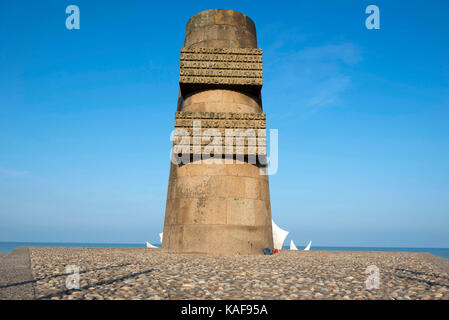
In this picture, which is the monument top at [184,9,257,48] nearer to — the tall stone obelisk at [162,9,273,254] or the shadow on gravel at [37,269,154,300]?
the tall stone obelisk at [162,9,273,254]

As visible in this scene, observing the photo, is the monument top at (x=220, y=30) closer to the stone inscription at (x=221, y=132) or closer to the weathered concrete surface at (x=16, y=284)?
the stone inscription at (x=221, y=132)

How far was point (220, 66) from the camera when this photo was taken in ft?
65.0

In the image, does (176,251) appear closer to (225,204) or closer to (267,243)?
(225,204)

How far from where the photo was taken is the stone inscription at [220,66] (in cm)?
1975

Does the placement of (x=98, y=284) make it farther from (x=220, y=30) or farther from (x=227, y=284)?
(x=220, y=30)

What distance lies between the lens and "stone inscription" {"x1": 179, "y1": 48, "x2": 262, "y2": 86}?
19750mm

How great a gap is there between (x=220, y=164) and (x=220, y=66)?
602cm

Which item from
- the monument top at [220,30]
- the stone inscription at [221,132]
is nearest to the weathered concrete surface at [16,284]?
the stone inscription at [221,132]

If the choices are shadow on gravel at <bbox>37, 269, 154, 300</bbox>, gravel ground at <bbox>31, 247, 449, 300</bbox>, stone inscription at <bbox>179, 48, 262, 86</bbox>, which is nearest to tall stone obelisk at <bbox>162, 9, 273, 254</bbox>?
stone inscription at <bbox>179, 48, 262, 86</bbox>

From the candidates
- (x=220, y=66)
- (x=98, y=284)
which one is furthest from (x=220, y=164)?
(x=98, y=284)

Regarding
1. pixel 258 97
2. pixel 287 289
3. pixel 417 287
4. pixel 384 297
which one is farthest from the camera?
pixel 258 97
